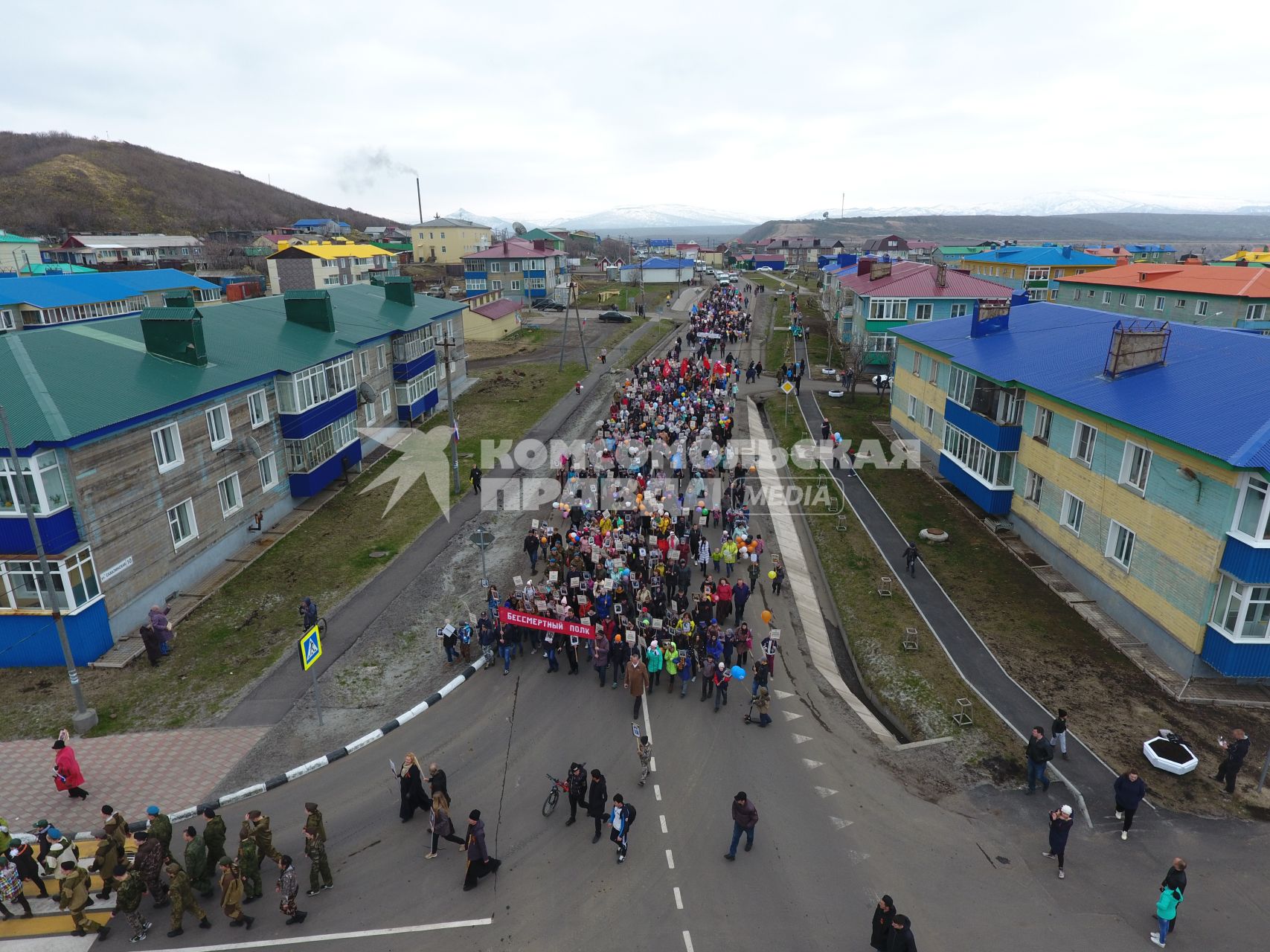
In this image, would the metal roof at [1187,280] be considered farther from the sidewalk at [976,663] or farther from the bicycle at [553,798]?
the bicycle at [553,798]

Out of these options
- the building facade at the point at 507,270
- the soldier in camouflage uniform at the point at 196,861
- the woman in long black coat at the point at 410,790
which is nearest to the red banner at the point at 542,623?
the woman in long black coat at the point at 410,790

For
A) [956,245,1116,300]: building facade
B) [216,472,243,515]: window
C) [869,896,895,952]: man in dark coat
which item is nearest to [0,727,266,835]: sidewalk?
[216,472,243,515]: window

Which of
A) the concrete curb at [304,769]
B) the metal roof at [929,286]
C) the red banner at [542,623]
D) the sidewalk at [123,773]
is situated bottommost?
the sidewalk at [123,773]

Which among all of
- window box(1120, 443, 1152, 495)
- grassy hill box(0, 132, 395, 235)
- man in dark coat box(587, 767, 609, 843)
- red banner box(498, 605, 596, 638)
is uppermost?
grassy hill box(0, 132, 395, 235)

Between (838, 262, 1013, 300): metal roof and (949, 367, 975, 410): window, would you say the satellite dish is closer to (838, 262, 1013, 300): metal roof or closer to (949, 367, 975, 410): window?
(949, 367, 975, 410): window

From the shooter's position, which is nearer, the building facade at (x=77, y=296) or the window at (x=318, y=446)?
the window at (x=318, y=446)

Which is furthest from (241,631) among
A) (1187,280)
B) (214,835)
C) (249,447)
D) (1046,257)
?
(1046,257)
